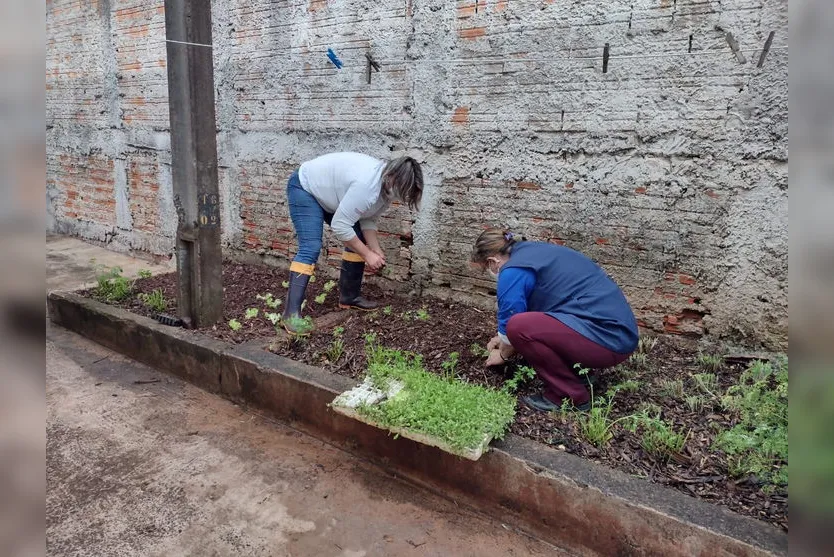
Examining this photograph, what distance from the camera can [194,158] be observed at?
388cm

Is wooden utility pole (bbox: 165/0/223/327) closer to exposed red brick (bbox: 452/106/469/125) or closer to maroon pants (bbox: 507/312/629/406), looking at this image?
exposed red brick (bbox: 452/106/469/125)

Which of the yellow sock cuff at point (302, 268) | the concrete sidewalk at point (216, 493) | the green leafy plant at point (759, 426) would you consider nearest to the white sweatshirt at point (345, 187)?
the yellow sock cuff at point (302, 268)

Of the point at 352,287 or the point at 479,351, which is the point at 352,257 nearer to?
the point at 352,287

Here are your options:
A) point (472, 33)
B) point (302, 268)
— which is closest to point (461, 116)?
point (472, 33)

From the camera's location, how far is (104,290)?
4906mm

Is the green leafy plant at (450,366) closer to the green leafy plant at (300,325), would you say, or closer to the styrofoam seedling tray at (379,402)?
the styrofoam seedling tray at (379,402)

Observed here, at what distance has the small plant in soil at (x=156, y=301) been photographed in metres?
4.44

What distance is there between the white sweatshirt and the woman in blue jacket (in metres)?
1.26

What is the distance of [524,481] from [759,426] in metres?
1.14

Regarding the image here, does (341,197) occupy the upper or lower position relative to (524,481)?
upper

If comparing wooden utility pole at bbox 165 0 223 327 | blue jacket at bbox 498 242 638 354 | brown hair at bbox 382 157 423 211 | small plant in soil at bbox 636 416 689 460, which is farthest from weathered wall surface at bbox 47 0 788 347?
wooden utility pole at bbox 165 0 223 327

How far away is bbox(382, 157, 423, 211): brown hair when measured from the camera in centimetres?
376

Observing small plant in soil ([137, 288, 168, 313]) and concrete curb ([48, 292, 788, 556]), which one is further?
small plant in soil ([137, 288, 168, 313])

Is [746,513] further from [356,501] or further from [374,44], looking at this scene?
[374,44]
